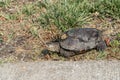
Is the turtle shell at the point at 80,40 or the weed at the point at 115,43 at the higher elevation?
the turtle shell at the point at 80,40

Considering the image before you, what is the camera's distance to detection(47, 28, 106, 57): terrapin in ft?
13.9

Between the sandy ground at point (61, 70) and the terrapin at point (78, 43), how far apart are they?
0.18 metres

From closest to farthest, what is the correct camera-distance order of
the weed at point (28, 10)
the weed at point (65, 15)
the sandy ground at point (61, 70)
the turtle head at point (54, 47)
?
the sandy ground at point (61, 70) < the turtle head at point (54, 47) < the weed at point (65, 15) < the weed at point (28, 10)

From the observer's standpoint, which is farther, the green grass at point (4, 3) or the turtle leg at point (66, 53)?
the green grass at point (4, 3)

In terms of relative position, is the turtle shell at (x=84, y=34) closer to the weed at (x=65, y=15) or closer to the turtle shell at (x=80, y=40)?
the turtle shell at (x=80, y=40)

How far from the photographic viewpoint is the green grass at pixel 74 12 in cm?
486

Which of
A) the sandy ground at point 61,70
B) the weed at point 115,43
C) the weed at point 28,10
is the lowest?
the sandy ground at point 61,70

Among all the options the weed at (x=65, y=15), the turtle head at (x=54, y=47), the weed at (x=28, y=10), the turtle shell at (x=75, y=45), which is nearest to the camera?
the turtle shell at (x=75, y=45)

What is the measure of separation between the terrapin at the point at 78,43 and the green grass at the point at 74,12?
→ 1.70ft

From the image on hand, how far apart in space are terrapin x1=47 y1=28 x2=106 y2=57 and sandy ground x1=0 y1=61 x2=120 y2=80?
0.58 feet

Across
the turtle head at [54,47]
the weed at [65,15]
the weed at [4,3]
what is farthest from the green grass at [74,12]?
the weed at [4,3]

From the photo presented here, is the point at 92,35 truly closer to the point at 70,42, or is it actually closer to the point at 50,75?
the point at 70,42

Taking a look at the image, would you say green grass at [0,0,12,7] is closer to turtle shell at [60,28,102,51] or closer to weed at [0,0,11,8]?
weed at [0,0,11,8]

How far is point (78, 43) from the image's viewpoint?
4246 millimetres
